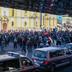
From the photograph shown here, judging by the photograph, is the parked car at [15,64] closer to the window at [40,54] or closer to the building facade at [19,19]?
the window at [40,54]

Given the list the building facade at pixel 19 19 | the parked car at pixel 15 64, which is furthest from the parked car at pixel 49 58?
the building facade at pixel 19 19

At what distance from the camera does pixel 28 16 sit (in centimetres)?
7106

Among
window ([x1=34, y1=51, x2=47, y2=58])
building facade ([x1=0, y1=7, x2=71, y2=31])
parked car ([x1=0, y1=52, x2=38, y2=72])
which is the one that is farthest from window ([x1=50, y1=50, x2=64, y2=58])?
building facade ([x1=0, y1=7, x2=71, y2=31])

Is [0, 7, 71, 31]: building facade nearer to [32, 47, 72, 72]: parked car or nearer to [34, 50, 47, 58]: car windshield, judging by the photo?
[32, 47, 72, 72]: parked car

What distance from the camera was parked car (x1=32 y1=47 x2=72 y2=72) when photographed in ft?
60.2

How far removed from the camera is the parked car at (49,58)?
18344 millimetres

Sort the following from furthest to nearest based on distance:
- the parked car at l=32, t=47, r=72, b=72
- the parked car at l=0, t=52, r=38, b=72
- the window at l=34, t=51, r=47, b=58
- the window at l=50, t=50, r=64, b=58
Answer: the window at l=50, t=50, r=64, b=58 → the window at l=34, t=51, r=47, b=58 → the parked car at l=32, t=47, r=72, b=72 → the parked car at l=0, t=52, r=38, b=72

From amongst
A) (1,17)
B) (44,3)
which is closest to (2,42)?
(44,3)

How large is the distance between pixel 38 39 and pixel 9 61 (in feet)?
61.9

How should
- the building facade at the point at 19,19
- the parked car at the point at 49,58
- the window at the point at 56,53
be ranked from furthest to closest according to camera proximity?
the building facade at the point at 19,19 < the window at the point at 56,53 < the parked car at the point at 49,58

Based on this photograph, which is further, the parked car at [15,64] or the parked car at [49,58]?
the parked car at [49,58]

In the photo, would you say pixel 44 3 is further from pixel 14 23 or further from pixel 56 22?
pixel 56 22

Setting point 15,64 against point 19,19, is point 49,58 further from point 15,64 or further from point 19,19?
point 19,19

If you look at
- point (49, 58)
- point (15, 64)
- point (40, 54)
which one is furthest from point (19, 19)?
point (15, 64)
